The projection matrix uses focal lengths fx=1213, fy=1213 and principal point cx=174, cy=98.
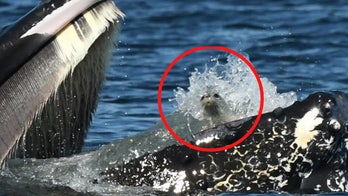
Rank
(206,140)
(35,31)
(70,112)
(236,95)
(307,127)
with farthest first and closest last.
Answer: (236,95)
(70,112)
(206,140)
(307,127)
(35,31)

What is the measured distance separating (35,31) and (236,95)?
1519 millimetres

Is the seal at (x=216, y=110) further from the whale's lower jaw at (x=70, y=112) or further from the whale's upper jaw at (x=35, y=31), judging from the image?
the whale's upper jaw at (x=35, y=31)

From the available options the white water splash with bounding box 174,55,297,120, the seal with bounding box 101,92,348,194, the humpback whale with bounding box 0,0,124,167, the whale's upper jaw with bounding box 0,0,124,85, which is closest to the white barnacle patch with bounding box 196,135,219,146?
the seal with bounding box 101,92,348,194

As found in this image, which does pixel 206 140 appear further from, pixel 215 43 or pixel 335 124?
pixel 215 43

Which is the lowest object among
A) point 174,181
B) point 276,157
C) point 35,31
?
point 174,181

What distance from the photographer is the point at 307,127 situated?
7066mm

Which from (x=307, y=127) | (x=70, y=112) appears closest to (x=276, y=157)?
(x=307, y=127)

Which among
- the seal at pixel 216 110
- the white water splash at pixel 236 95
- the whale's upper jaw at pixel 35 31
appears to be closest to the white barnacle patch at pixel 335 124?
the white water splash at pixel 236 95

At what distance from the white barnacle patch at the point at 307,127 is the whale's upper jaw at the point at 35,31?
4.60ft

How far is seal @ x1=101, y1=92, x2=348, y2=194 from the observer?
705cm

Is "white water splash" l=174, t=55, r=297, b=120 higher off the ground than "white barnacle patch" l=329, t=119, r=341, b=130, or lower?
lower

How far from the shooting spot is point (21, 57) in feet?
22.7

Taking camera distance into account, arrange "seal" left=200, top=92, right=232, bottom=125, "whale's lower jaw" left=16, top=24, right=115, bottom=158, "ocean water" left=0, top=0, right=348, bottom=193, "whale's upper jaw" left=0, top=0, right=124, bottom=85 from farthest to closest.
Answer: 1. "ocean water" left=0, top=0, right=348, bottom=193
2. "seal" left=200, top=92, right=232, bottom=125
3. "whale's lower jaw" left=16, top=24, right=115, bottom=158
4. "whale's upper jaw" left=0, top=0, right=124, bottom=85

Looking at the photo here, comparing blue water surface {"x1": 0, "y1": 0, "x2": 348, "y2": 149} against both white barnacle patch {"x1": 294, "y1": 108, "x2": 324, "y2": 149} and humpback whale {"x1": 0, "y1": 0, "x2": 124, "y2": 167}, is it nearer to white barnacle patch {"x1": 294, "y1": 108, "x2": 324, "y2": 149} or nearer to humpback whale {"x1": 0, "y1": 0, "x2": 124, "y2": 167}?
humpback whale {"x1": 0, "y1": 0, "x2": 124, "y2": 167}
